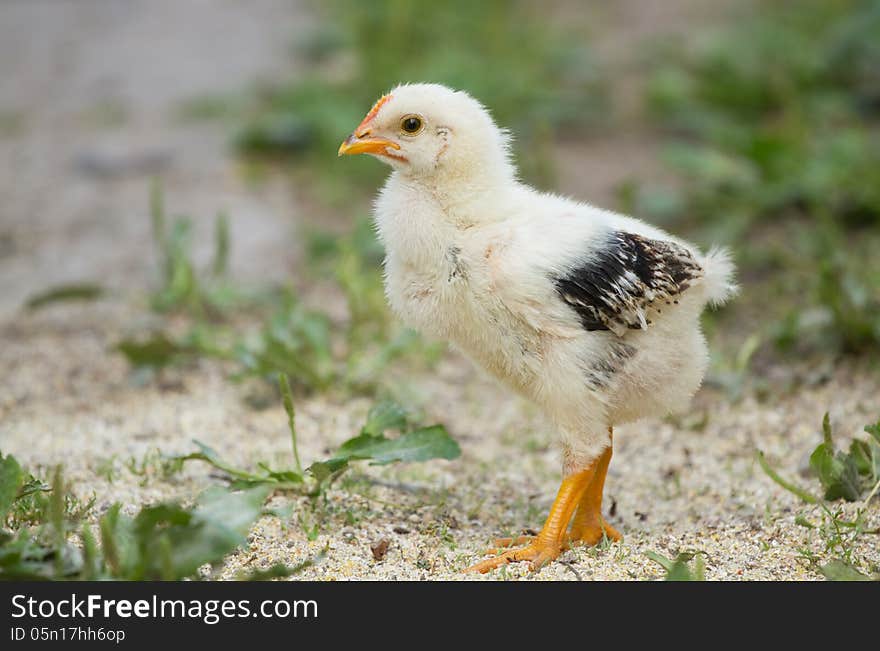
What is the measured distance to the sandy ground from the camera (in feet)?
12.0

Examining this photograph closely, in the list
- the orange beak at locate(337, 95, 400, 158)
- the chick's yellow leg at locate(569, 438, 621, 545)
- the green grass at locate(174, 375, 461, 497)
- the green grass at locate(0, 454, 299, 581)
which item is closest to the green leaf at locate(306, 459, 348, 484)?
the green grass at locate(174, 375, 461, 497)

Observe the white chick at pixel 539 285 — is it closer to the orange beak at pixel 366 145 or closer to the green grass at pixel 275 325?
the orange beak at pixel 366 145

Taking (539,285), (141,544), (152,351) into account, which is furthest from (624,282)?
(152,351)

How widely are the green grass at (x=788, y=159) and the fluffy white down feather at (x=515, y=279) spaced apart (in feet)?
5.96

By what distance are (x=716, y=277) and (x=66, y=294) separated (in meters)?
3.56

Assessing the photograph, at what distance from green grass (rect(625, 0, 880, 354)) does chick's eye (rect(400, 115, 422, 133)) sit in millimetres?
2359

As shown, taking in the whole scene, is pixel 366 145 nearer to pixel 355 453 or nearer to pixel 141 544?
pixel 355 453

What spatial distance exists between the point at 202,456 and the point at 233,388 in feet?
4.89

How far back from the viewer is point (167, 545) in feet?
9.22

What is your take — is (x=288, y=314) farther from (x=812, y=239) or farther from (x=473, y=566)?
(x=812, y=239)

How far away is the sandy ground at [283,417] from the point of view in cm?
367

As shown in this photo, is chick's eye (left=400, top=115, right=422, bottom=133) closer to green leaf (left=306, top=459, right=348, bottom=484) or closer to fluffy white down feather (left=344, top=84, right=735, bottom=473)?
fluffy white down feather (left=344, top=84, right=735, bottom=473)

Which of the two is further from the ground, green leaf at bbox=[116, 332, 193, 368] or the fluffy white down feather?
green leaf at bbox=[116, 332, 193, 368]
